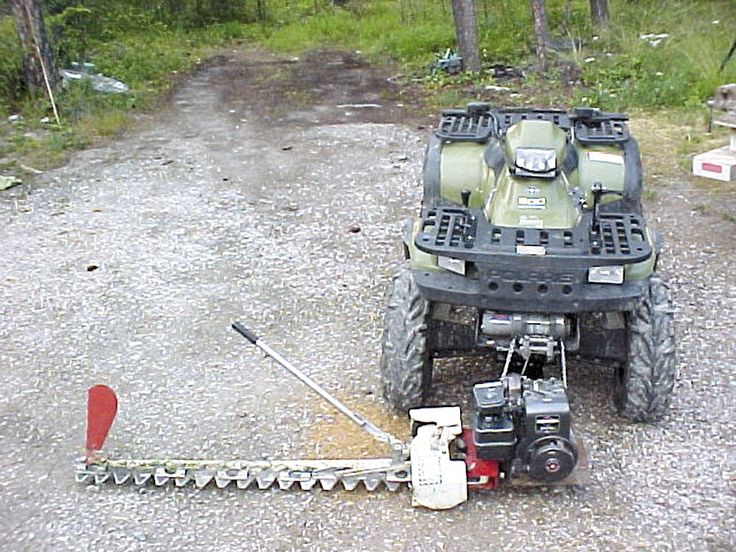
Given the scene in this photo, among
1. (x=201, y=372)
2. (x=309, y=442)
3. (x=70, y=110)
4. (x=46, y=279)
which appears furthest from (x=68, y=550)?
(x=70, y=110)

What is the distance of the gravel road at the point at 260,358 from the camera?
11.7ft

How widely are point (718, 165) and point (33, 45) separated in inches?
298

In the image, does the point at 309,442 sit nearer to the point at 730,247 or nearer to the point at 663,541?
the point at 663,541

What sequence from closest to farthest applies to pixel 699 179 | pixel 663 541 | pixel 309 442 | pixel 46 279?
pixel 663 541 < pixel 309 442 < pixel 46 279 < pixel 699 179

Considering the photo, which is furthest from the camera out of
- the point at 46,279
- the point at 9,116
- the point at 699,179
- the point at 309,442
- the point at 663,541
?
the point at 9,116

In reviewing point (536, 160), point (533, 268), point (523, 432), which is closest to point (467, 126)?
point (536, 160)

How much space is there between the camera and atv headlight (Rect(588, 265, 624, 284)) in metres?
3.52

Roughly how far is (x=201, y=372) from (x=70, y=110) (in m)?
6.26

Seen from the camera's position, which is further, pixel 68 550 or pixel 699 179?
pixel 699 179

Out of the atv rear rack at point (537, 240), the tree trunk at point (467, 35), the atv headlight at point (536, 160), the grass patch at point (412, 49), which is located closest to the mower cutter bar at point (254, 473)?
the atv rear rack at point (537, 240)

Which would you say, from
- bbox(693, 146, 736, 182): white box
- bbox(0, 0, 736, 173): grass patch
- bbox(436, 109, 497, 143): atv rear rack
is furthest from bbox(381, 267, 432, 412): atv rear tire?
bbox(0, 0, 736, 173): grass patch

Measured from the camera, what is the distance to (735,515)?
353 centimetres

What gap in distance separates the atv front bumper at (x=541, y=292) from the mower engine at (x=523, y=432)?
295 millimetres

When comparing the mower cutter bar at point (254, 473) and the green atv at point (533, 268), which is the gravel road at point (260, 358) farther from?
the green atv at point (533, 268)
